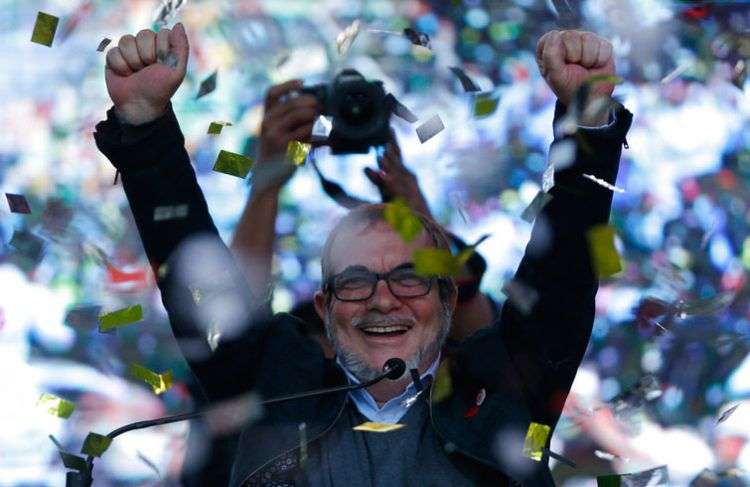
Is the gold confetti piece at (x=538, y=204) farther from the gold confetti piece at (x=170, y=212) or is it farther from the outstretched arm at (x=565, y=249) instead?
the gold confetti piece at (x=170, y=212)

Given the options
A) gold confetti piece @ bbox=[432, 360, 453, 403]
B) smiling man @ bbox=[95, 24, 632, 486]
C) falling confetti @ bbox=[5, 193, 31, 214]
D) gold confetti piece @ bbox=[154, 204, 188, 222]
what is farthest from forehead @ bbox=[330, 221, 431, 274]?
falling confetti @ bbox=[5, 193, 31, 214]

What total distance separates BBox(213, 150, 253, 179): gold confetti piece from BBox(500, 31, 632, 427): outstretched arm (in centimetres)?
43

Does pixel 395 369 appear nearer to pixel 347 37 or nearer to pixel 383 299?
pixel 383 299

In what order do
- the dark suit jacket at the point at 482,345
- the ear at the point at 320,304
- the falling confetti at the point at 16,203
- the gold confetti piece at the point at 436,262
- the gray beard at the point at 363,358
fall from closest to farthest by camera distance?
the gold confetti piece at the point at 436,262 → the dark suit jacket at the point at 482,345 → the gray beard at the point at 363,358 → the ear at the point at 320,304 → the falling confetti at the point at 16,203

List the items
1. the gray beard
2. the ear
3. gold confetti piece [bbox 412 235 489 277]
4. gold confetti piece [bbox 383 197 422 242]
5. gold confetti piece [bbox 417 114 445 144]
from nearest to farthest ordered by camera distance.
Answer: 1. gold confetti piece [bbox 412 235 489 277]
2. gold confetti piece [bbox 383 197 422 242]
3. the gray beard
4. the ear
5. gold confetti piece [bbox 417 114 445 144]

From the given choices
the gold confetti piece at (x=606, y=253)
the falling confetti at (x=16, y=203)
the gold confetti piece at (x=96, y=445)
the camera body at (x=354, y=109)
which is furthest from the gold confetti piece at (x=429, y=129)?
the gold confetti piece at (x=96, y=445)

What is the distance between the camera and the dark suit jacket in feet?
6.86

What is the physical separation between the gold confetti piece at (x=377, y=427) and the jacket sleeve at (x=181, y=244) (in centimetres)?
19

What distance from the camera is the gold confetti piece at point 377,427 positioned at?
2.09 metres

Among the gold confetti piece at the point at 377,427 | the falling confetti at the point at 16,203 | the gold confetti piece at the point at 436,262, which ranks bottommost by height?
the gold confetti piece at the point at 377,427

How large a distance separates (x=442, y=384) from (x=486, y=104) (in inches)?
32.7

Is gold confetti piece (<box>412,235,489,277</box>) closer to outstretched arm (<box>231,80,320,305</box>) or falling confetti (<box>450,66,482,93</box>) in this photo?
outstretched arm (<box>231,80,320,305</box>)

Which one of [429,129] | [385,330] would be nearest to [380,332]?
[385,330]

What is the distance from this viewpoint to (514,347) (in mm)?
2172
